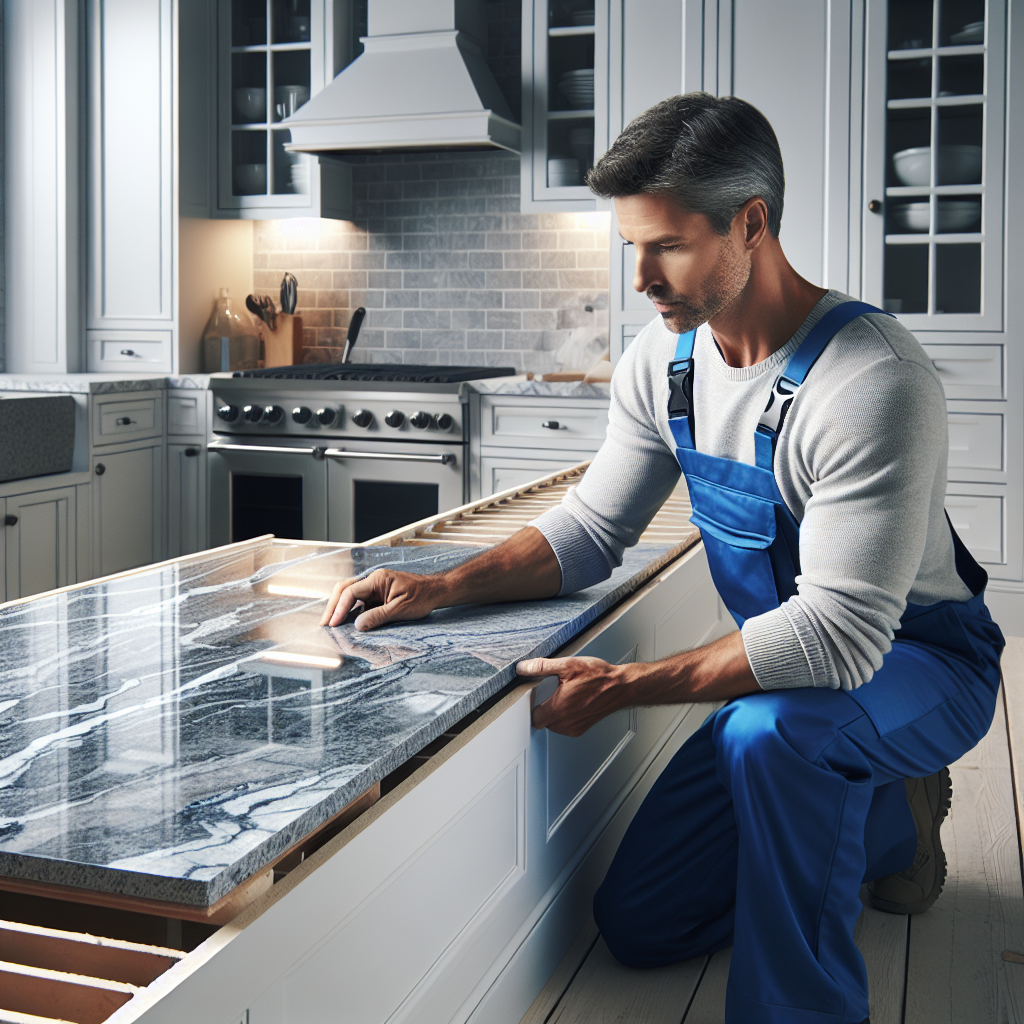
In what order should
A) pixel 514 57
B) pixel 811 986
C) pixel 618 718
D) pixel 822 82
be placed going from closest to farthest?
pixel 811 986
pixel 618 718
pixel 822 82
pixel 514 57

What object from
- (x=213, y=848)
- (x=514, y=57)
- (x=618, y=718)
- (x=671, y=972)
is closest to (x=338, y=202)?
(x=514, y=57)

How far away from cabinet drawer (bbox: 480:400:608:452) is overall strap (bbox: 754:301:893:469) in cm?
260

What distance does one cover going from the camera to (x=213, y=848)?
0.89 meters

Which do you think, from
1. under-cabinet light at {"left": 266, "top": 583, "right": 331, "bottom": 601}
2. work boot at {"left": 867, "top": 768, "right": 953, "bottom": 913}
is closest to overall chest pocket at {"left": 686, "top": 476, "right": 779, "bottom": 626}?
work boot at {"left": 867, "top": 768, "right": 953, "bottom": 913}

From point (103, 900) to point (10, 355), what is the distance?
14.7 ft

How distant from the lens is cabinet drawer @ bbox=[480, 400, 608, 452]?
4207 millimetres

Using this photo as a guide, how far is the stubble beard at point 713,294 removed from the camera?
5.14 feet

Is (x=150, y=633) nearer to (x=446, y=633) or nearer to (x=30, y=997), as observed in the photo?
(x=446, y=633)

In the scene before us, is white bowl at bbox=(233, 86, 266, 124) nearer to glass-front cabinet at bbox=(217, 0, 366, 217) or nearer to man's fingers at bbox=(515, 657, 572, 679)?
glass-front cabinet at bbox=(217, 0, 366, 217)

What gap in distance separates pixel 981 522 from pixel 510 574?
8.87ft

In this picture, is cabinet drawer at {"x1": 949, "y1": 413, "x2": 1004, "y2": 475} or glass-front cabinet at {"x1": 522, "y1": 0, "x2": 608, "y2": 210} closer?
cabinet drawer at {"x1": 949, "y1": 413, "x2": 1004, "y2": 475}

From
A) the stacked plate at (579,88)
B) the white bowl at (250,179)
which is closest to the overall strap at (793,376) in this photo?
the stacked plate at (579,88)

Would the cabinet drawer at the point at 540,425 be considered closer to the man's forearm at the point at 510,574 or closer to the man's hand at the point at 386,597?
the man's forearm at the point at 510,574

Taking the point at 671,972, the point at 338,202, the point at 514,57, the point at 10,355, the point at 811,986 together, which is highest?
the point at 514,57
